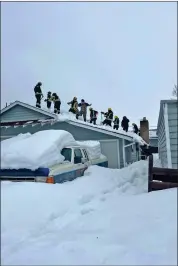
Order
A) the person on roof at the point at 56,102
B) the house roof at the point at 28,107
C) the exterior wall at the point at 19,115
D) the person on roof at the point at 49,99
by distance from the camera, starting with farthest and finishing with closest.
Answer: the person on roof at the point at 49,99 < the exterior wall at the point at 19,115 < the person on roof at the point at 56,102 < the house roof at the point at 28,107

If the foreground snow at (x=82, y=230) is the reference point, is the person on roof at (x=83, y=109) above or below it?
above

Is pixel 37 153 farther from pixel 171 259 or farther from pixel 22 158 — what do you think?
pixel 171 259

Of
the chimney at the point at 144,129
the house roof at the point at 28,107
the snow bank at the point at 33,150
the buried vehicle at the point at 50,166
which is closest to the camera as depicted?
the snow bank at the point at 33,150

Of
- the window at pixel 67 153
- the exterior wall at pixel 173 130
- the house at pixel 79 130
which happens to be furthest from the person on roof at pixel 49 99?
the exterior wall at pixel 173 130

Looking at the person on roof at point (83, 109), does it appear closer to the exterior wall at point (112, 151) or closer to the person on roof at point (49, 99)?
the person on roof at point (49, 99)

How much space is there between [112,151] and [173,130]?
850 cm

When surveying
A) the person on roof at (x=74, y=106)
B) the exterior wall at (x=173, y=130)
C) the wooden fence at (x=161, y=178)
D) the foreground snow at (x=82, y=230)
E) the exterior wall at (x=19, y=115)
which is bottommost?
the foreground snow at (x=82, y=230)

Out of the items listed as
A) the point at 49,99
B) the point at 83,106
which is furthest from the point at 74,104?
the point at 49,99

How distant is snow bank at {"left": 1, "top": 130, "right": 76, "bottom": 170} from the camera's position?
16.8ft

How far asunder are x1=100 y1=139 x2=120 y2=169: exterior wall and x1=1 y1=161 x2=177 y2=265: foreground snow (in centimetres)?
998

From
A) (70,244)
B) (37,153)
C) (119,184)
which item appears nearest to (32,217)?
(70,244)

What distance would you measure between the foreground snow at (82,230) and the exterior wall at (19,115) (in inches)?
470

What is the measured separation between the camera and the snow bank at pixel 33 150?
16.8 ft

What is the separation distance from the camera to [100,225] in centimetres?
477
